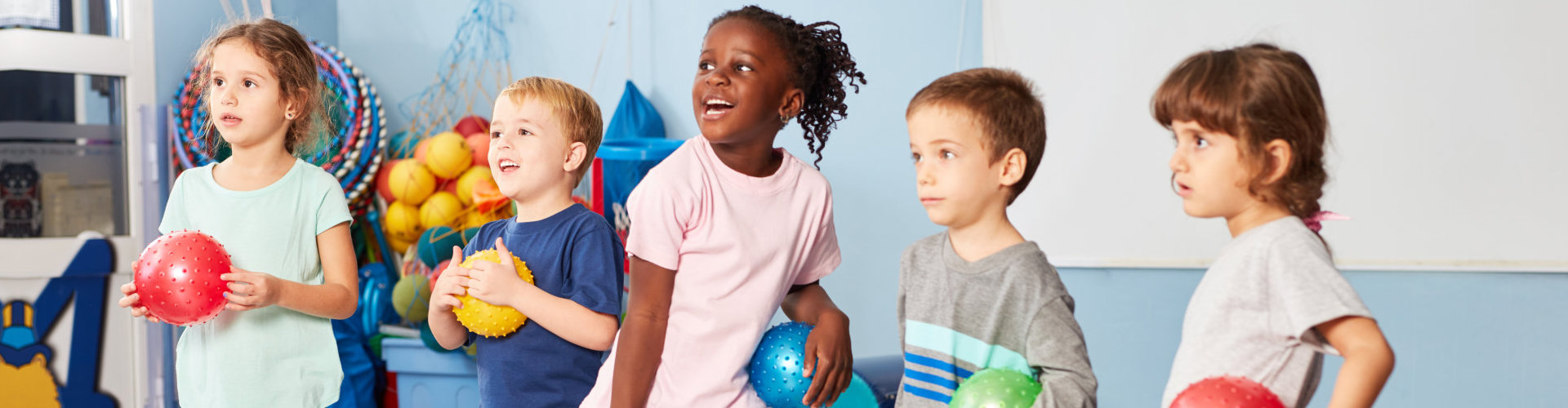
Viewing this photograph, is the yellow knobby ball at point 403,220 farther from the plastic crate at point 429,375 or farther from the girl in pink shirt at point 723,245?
the girl in pink shirt at point 723,245

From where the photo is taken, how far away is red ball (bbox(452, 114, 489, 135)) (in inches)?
157

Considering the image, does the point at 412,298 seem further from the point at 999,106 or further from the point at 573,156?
the point at 999,106

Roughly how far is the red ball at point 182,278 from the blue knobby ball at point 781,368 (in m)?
0.94

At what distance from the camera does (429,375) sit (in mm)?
3504

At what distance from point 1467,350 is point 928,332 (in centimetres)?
176

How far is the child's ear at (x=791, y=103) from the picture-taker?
5.78ft

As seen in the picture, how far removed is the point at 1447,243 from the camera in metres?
2.61

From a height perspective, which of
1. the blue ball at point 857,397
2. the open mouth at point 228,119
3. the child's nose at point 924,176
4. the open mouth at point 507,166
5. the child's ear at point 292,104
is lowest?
the blue ball at point 857,397

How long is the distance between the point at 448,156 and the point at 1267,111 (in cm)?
291

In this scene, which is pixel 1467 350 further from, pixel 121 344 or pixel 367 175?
pixel 121 344

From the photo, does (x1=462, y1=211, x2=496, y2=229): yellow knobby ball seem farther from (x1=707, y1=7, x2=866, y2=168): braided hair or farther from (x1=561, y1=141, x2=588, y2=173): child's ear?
(x1=707, y1=7, x2=866, y2=168): braided hair

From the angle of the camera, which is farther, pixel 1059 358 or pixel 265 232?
pixel 265 232

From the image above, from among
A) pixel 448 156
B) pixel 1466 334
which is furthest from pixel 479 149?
pixel 1466 334

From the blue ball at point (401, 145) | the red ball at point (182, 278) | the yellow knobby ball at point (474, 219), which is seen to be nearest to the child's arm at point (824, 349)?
the red ball at point (182, 278)
